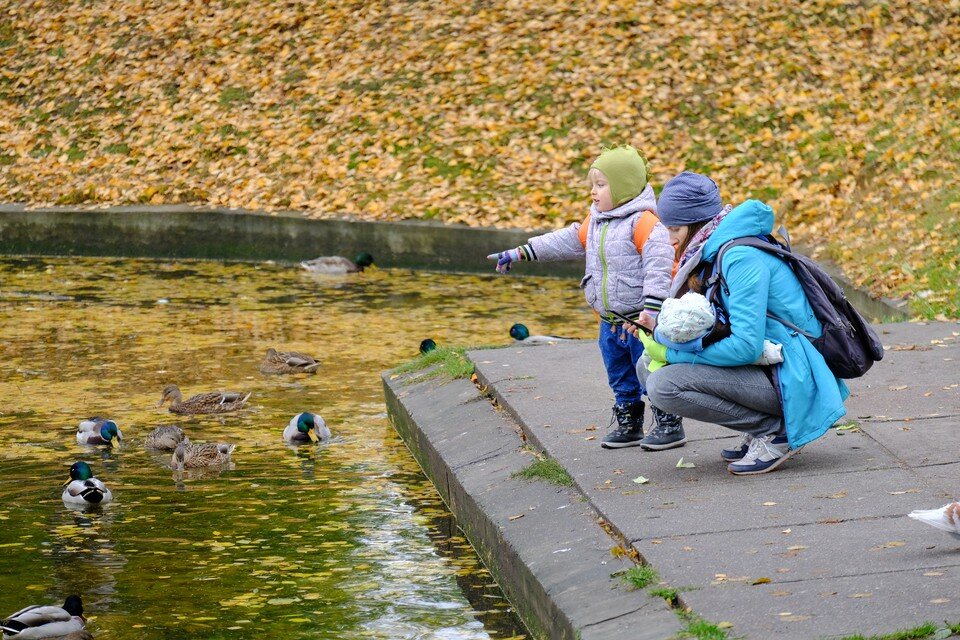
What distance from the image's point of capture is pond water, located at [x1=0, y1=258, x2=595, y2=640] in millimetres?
6441

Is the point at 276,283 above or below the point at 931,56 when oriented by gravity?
below

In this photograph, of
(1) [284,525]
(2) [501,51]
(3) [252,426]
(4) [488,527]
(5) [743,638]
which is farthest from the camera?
(2) [501,51]

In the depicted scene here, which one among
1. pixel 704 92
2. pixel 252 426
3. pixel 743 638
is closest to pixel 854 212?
pixel 704 92

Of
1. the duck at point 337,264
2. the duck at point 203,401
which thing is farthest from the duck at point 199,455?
the duck at point 337,264

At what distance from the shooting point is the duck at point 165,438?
9.16m

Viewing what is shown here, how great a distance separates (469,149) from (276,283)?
3470 millimetres

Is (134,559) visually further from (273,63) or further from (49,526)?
(273,63)

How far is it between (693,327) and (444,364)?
390 centimetres

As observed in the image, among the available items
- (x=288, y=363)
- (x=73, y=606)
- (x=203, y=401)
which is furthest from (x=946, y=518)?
(x=288, y=363)

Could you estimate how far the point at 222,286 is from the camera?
15383 mm

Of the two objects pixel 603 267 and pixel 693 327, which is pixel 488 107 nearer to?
pixel 603 267

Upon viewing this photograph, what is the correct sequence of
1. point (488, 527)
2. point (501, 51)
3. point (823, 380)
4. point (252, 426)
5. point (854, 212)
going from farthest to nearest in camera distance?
point (501, 51) → point (854, 212) → point (252, 426) → point (488, 527) → point (823, 380)

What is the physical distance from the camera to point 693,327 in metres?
6.09

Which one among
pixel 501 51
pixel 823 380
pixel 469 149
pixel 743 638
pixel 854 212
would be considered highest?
pixel 501 51
